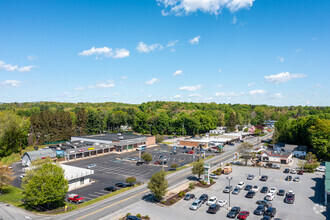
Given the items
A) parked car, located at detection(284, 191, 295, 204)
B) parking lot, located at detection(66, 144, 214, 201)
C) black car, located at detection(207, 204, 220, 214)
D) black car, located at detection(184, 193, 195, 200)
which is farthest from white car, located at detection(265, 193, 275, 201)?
parking lot, located at detection(66, 144, 214, 201)

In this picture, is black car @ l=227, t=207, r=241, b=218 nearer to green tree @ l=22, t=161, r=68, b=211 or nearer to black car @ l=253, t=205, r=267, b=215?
black car @ l=253, t=205, r=267, b=215

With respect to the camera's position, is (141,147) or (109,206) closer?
(109,206)

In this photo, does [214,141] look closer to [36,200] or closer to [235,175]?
[235,175]

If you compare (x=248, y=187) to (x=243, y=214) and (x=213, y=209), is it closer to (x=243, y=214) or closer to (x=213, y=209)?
(x=243, y=214)

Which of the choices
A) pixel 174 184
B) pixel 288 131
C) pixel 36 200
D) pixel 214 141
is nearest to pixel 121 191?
pixel 174 184

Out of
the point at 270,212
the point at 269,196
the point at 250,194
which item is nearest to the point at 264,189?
the point at 269,196

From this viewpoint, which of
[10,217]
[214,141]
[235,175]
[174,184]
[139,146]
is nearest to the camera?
[10,217]

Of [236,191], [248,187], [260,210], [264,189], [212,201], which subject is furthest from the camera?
[248,187]
